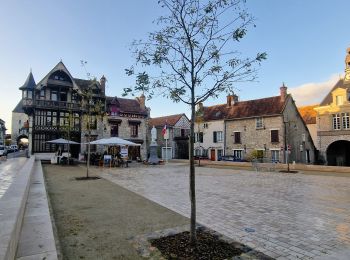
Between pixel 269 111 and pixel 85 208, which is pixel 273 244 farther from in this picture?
→ pixel 269 111

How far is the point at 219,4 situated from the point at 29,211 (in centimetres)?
594

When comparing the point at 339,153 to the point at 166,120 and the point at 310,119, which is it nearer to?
the point at 310,119

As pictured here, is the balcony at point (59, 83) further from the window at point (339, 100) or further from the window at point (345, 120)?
the window at point (345, 120)

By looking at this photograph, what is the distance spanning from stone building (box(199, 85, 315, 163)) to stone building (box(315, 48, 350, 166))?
221 cm

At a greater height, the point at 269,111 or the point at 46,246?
the point at 269,111

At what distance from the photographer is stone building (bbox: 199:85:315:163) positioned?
3059cm

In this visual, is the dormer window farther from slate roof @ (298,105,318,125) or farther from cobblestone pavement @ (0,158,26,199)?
slate roof @ (298,105,318,125)

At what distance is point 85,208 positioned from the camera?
7191 mm

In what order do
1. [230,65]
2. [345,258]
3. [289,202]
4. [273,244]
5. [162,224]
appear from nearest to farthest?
[345,258]
[273,244]
[230,65]
[162,224]
[289,202]

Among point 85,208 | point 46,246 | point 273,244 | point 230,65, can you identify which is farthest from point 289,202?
point 46,246

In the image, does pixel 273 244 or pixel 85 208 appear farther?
pixel 85 208

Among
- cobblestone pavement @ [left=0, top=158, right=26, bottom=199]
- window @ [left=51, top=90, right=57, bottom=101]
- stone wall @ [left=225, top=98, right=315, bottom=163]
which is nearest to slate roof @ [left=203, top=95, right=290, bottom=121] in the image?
stone wall @ [left=225, top=98, right=315, bottom=163]

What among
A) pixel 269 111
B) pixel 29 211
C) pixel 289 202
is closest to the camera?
pixel 29 211

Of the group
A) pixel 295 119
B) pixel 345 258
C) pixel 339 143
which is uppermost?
pixel 295 119
